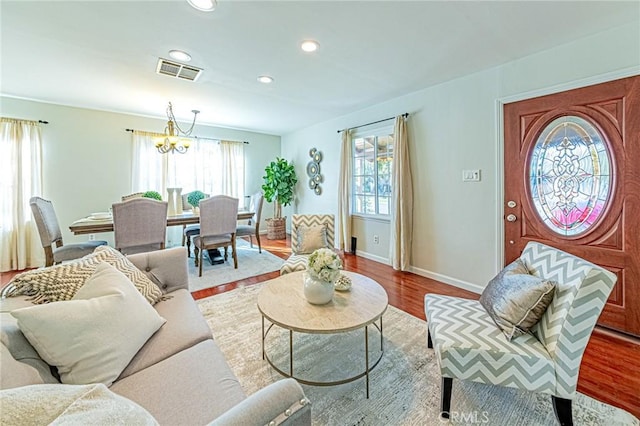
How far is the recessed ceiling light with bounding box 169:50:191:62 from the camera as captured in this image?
2410 millimetres

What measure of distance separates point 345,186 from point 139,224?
2.95 metres

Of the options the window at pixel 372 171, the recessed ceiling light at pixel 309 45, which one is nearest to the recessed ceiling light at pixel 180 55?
the recessed ceiling light at pixel 309 45

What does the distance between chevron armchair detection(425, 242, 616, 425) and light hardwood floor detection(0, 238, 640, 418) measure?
20.7 inches

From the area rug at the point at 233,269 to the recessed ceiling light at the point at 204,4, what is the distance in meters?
2.69

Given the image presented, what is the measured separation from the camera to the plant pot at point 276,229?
19.1 ft

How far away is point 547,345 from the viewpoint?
4.31 ft

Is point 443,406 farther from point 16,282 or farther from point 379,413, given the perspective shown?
point 16,282

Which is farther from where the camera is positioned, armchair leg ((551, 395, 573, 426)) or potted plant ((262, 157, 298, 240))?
potted plant ((262, 157, 298, 240))

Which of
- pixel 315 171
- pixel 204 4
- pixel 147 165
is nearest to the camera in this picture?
pixel 204 4

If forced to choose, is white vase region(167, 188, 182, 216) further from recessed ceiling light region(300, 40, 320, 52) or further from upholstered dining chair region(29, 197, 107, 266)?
recessed ceiling light region(300, 40, 320, 52)

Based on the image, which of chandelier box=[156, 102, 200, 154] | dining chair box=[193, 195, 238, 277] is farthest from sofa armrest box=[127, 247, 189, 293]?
chandelier box=[156, 102, 200, 154]

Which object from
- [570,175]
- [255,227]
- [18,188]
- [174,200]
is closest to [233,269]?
[255,227]

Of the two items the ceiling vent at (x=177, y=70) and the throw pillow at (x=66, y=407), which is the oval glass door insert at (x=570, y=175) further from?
the ceiling vent at (x=177, y=70)

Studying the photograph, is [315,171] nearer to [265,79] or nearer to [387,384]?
[265,79]
